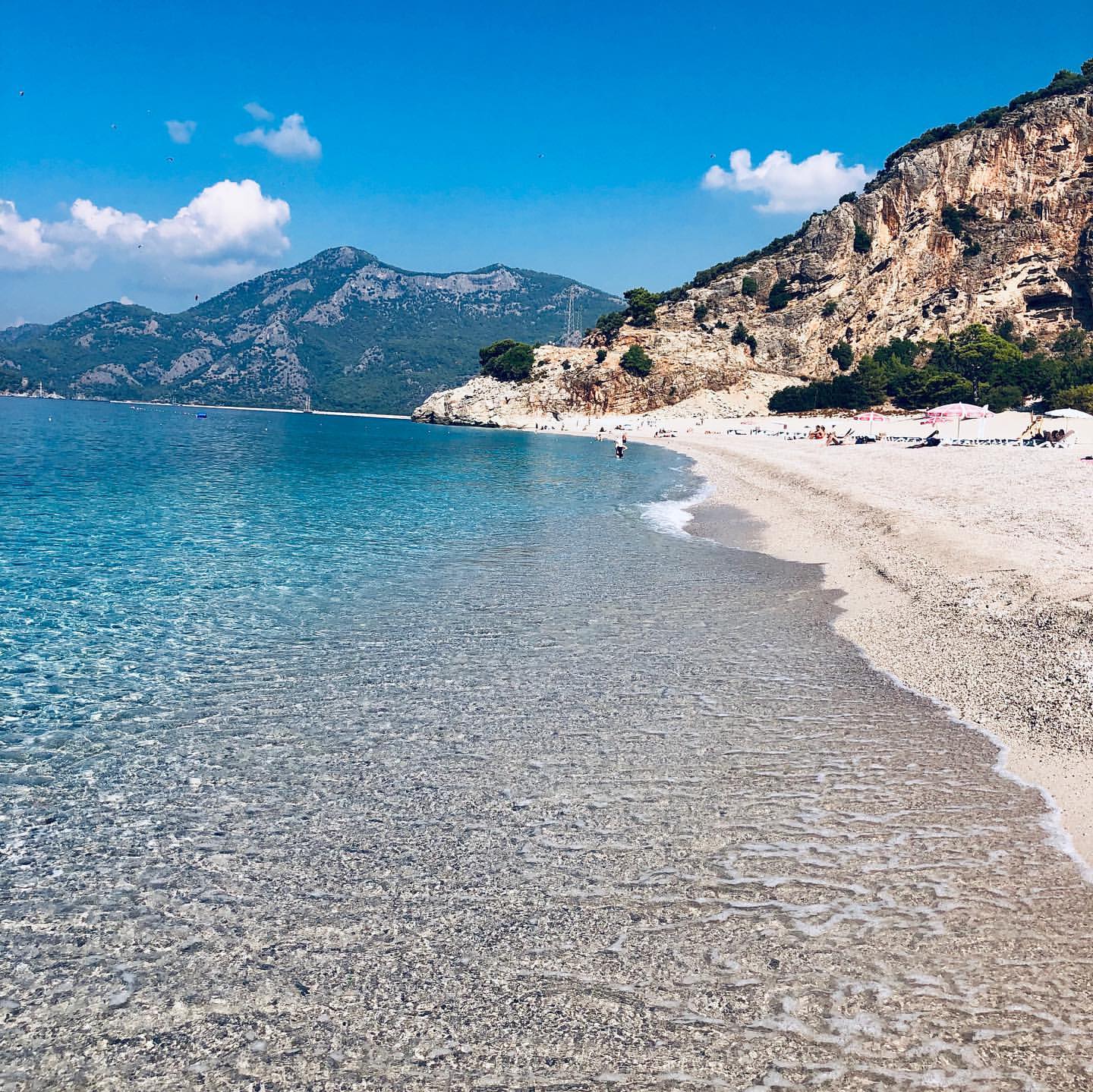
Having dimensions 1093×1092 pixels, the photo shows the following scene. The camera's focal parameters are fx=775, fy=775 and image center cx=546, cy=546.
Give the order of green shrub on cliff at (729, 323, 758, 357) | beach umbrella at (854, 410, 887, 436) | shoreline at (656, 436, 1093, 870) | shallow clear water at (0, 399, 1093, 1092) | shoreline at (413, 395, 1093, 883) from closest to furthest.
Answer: shallow clear water at (0, 399, 1093, 1092), shoreline at (656, 436, 1093, 870), shoreline at (413, 395, 1093, 883), beach umbrella at (854, 410, 887, 436), green shrub on cliff at (729, 323, 758, 357)

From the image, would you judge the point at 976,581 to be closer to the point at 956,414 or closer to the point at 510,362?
the point at 956,414

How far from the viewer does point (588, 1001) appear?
468 centimetres

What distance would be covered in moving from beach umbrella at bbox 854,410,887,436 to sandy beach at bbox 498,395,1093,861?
3267cm

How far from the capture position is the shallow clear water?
436 cm

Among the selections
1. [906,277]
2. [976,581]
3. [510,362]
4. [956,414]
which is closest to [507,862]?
[976,581]

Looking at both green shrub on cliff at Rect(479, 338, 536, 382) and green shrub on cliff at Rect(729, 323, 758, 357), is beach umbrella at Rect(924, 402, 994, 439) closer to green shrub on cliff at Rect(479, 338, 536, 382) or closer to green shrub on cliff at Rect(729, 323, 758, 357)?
green shrub on cliff at Rect(729, 323, 758, 357)

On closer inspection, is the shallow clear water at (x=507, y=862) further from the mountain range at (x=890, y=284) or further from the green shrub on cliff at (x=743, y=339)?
the green shrub on cliff at (x=743, y=339)

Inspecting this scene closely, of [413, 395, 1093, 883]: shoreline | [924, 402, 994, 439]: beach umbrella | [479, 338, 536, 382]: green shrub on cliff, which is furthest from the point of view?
[479, 338, 536, 382]: green shrub on cliff

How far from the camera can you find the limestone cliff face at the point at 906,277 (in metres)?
108

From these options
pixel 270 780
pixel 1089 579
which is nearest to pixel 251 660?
pixel 270 780

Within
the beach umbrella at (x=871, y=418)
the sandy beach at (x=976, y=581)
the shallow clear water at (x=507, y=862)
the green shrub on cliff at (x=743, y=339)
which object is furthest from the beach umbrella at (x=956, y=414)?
the green shrub on cliff at (x=743, y=339)

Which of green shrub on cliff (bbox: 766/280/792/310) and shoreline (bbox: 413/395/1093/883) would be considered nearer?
shoreline (bbox: 413/395/1093/883)

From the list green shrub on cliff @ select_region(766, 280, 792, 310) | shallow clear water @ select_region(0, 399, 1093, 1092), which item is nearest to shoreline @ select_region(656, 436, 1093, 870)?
shallow clear water @ select_region(0, 399, 1093, 1092)

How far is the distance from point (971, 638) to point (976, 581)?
3.15m
